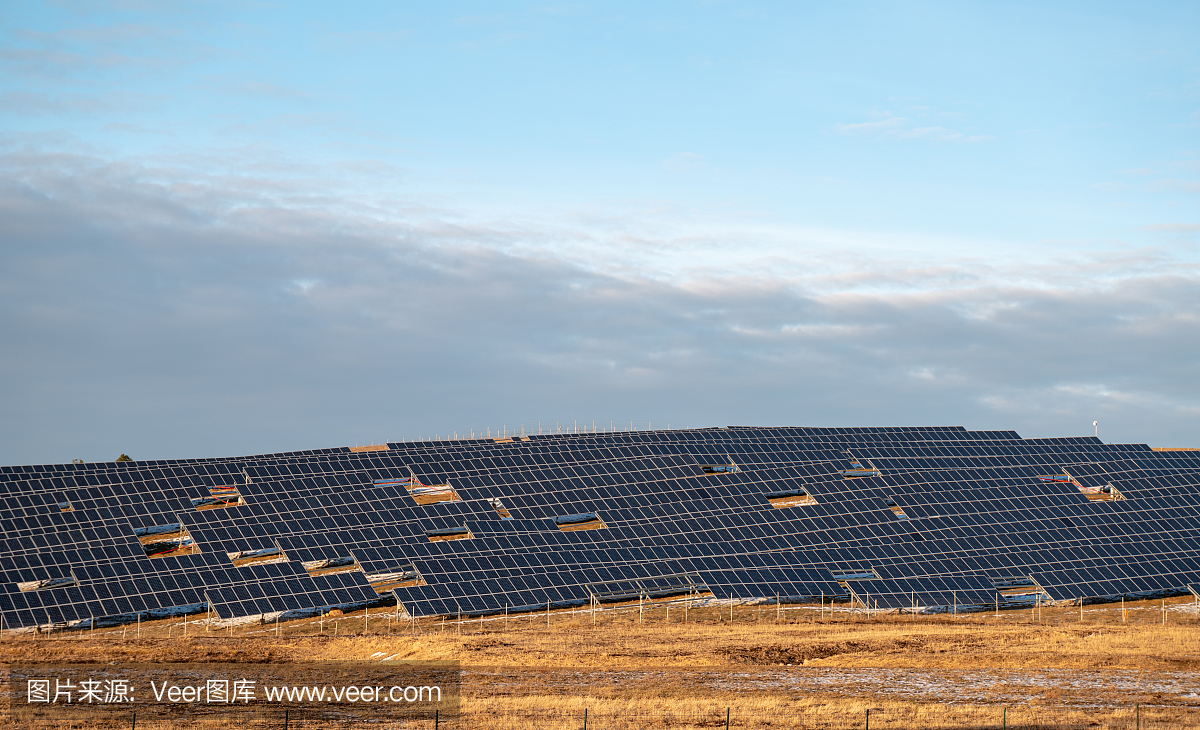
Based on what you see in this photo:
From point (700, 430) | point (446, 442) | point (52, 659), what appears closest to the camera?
point (52, 659)

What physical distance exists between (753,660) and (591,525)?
25.3 metres

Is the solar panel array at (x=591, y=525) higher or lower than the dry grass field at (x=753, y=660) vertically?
higher

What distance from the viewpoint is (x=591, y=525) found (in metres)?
72.9

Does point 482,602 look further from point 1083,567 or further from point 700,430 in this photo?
point 1083,567

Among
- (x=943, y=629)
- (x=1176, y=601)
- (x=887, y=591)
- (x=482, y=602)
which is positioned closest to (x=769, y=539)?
(x=887, y=591)

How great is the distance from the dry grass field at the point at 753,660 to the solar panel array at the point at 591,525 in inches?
109

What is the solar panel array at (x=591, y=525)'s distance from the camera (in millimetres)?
61688

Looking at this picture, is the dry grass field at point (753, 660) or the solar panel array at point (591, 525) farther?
the solar panel array at point (591, 525)

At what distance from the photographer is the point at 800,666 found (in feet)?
156

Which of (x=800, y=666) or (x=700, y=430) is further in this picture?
(x=700, y=430)

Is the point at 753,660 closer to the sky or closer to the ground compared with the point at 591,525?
closer to the ground

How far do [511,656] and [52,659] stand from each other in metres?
20.2

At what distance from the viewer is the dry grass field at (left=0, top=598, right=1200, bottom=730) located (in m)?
35.2

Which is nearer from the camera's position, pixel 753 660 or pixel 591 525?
pixel 753 660
